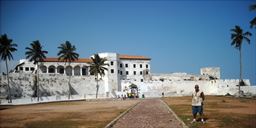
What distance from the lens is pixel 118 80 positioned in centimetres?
7969

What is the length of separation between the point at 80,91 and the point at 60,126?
58.0m

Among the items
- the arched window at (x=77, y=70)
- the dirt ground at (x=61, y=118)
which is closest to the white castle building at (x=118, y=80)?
the arched window at (x=77, y=70)

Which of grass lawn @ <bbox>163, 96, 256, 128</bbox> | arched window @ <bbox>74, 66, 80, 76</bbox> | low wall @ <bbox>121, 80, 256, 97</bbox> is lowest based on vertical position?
low wall @ <bbox>121, 80, 256, 97</bbox>

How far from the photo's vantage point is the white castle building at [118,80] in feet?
213

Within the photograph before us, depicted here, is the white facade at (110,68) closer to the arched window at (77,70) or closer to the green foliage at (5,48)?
the arched window at (77,70)

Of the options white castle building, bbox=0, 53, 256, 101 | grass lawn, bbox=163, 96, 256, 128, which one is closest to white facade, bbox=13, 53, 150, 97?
white castle building, bbox=0, 53, 256, 101

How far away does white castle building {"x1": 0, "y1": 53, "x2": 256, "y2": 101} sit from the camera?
64.9 meters

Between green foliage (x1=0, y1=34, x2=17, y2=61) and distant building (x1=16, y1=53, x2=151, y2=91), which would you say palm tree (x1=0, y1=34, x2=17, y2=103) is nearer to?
green foliage (x1=0, y1=34, x2=17, y2=61)

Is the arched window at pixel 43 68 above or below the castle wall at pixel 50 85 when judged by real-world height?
above

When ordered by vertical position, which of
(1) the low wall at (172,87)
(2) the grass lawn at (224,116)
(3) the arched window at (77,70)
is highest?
(3) the arched window at (77,70)

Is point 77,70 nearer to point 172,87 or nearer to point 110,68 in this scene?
point 110,68

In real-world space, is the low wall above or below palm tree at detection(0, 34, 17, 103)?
below

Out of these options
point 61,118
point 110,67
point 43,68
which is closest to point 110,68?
point 110,67

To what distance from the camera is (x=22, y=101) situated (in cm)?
4975
